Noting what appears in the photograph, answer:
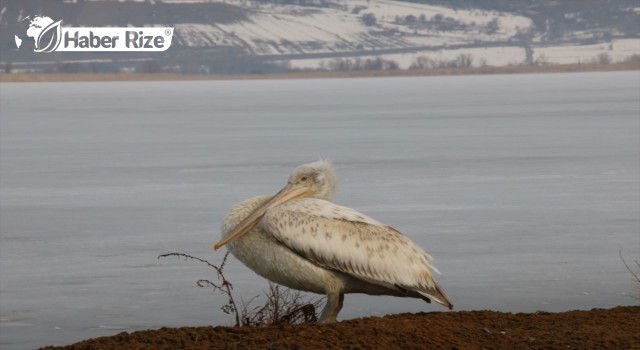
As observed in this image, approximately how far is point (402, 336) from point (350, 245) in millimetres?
750

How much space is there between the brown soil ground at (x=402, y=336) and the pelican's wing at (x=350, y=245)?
0.83 feet

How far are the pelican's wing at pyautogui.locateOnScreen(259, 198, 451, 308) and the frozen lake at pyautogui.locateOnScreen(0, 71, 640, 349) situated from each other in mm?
1956

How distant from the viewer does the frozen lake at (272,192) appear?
800cm

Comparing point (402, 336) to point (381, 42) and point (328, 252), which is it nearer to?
point (328, 252)

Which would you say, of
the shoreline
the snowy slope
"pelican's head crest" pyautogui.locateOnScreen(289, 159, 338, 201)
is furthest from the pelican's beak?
the snowy slope

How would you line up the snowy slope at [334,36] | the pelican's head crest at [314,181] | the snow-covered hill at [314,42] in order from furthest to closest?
1. the snowy slope at [334,36]
2. the snow-covered hill at [314,42]
3. the pelican's head crest at [314,181]

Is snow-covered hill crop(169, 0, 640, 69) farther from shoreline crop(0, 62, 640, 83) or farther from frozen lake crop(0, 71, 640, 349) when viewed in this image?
frozen lake crop(0, 71, 640, 349)

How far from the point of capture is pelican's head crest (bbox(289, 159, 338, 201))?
6.07 meters

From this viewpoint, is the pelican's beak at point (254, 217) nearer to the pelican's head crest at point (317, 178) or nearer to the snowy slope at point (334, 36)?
the pelican's head crest at point (317, 178)

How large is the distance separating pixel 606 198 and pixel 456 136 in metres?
11.2

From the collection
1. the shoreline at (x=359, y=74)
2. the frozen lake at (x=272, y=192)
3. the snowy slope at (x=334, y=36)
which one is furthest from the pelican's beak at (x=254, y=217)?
the snowy slope at (x=334, y=36)

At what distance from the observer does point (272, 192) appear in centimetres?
1411

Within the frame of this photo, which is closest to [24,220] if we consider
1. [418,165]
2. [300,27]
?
[418,165]

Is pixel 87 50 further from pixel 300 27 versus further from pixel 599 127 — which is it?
pixel 599 127
